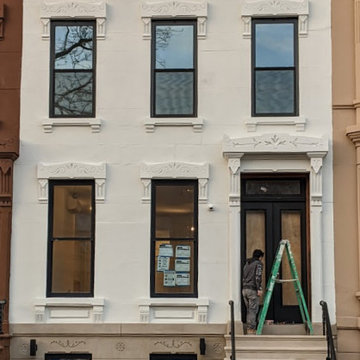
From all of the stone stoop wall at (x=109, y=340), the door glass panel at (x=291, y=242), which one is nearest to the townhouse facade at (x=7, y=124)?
the stone stoop wall at (x=109, y=340)

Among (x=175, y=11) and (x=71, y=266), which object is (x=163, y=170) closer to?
(x=71, y=266)

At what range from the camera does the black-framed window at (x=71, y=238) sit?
Result: 47.6ft

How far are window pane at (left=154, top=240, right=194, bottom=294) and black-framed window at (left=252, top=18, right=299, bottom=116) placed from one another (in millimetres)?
2673

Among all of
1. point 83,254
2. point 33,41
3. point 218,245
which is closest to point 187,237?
point 218,245

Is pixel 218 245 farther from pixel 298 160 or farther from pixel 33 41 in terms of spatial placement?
pixel 33 41

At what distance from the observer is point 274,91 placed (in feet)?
48.6

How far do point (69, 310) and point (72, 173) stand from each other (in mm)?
2302

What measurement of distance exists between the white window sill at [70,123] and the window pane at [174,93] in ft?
3.56

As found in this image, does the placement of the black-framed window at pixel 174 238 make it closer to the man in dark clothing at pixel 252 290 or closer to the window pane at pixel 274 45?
the man in dark clothing at pixel 252 290

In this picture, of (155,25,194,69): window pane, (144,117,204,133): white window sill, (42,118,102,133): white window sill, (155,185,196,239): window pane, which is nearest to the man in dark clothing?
(155,185,196,239): window pane

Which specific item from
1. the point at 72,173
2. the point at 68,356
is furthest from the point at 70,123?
the point at 68,356

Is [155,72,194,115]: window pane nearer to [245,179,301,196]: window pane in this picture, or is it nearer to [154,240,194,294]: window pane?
[245,179,301,196]: window pane

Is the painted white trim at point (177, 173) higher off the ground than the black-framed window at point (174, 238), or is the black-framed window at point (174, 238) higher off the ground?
the painted white trim at point (177, 173)

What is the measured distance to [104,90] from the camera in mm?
14844
